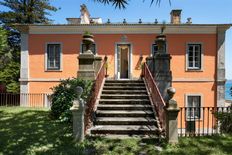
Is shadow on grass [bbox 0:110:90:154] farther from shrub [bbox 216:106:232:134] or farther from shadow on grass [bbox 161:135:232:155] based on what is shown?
shrub [bbox 216:106:232:134]

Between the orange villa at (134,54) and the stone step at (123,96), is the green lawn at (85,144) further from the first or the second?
the orange villa at (134,54)

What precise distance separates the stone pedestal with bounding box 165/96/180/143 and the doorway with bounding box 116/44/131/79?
37.4 feet

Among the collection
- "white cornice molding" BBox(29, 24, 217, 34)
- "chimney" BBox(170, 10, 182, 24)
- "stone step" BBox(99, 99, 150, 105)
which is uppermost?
"chimney" BBox(170, 10, 182, 24)

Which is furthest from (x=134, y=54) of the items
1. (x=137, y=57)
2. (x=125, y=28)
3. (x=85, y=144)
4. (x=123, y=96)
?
(x=85, y=144)

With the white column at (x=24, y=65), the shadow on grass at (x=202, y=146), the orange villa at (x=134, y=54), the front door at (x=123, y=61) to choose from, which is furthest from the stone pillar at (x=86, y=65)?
the white column at (x=24, y=65)

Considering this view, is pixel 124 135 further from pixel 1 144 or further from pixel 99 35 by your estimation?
pixel 99 35

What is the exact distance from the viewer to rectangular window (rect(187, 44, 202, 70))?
19.2 meters

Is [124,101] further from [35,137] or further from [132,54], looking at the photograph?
[132,54]

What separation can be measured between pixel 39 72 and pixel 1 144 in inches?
487

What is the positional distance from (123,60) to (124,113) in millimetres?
11386

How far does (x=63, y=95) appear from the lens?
34.8 ft

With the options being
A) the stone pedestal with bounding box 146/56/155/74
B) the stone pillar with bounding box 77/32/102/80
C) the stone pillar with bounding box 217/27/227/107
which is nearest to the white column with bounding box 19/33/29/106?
the stone pillar with bounding box 77/32/102/80

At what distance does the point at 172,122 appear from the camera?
7.67 metres

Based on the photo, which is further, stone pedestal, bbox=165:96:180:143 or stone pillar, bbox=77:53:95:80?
stone pillar, bbox=77:53:95:80
